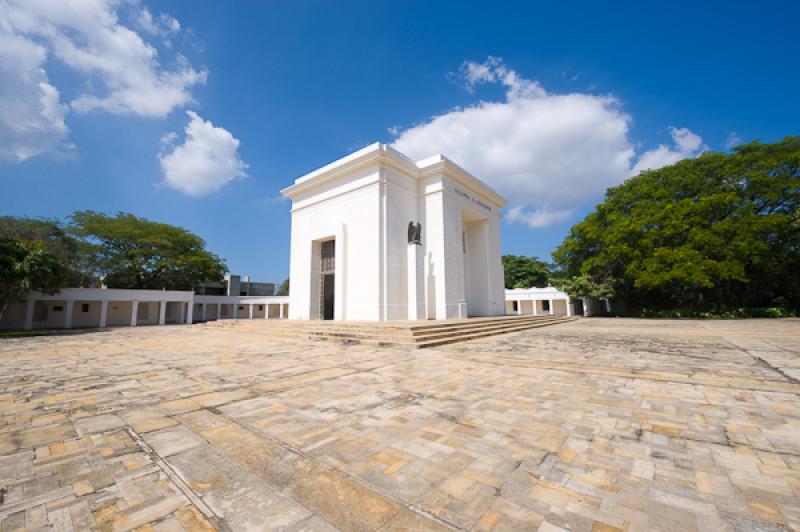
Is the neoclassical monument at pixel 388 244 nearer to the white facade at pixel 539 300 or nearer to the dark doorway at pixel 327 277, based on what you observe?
the dark doorway at pixel 327 277

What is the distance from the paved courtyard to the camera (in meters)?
1.67

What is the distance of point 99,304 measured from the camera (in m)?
23.3

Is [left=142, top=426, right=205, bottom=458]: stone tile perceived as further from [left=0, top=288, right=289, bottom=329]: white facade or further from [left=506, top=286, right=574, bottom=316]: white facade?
[left=506, top=286, right=574, bottom=316]: white facade

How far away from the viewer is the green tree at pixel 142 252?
25.8 m

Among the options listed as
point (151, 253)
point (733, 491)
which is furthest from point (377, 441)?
point (151, 253)

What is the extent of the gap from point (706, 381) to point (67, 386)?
8.75m

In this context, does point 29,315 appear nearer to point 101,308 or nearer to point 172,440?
point 101,308

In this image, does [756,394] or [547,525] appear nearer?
[547,525]

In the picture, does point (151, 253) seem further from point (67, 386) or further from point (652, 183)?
point (652, 183)

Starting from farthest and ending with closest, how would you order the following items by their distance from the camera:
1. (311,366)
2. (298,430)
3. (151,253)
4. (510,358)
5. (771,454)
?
(151,253), (510,358), (311,366), (298,430), (771,454)

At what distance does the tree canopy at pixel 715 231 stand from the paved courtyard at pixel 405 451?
63.0 feet

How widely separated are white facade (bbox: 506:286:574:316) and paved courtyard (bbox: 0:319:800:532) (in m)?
27.5

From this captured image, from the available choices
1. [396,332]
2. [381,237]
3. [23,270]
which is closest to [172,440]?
[396,332]

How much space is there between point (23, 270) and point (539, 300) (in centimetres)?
3737
